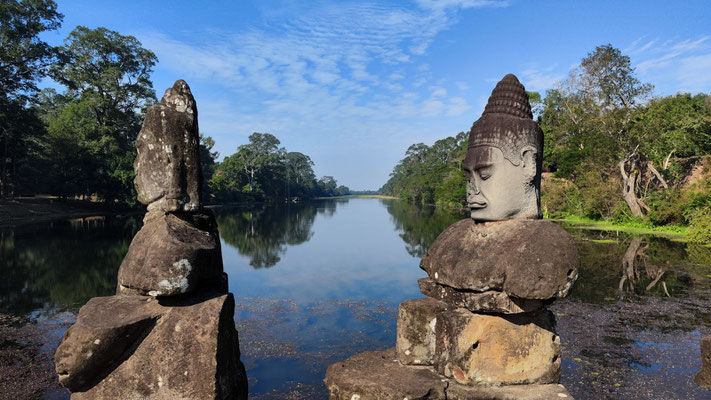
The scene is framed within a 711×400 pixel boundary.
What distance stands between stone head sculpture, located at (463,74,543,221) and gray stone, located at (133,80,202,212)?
2.35 m

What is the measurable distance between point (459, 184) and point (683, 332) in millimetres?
39913

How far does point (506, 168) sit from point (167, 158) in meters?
2.75

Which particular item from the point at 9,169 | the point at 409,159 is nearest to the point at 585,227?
the point at 9,169

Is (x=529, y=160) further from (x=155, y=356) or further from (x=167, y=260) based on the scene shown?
(x=155, y=356)

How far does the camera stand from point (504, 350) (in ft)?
10.4

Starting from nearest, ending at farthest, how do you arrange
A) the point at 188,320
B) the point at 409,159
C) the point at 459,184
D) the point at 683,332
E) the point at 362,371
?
the point at 188,320
the point at 362,371
the point at 683,332
the point at 459,184
the point at 409,159

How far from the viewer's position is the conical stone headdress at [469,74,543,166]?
3.34 meters

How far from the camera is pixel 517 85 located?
3.58 m

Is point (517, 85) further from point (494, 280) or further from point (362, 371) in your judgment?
point (362, 371)

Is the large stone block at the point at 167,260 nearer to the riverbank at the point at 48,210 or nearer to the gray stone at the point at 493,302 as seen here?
the gray stone at the point at 493,302

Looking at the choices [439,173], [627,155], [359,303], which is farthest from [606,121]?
[439,173]

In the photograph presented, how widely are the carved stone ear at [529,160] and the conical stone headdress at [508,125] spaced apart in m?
0.03

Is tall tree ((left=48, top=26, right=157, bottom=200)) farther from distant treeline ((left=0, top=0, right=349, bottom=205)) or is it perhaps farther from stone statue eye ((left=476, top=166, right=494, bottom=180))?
stone statue eye ((left=476, top=166, right=494, bottom=180))

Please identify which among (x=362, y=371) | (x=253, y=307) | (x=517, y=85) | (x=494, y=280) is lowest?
(x=253, y=307)
